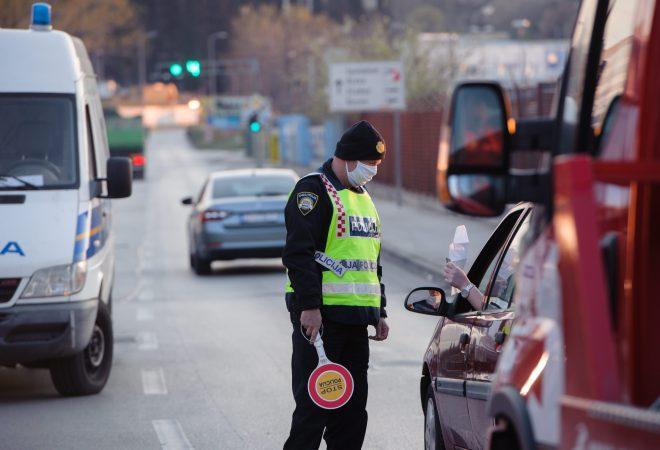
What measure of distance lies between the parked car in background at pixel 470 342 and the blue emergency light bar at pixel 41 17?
5.82 meters

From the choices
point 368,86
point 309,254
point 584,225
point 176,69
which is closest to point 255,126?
point 176,69

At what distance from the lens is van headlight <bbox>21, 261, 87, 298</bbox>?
10.1 m

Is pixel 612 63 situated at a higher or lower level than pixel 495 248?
higher

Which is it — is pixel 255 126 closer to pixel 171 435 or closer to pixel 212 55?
pixel 171 435

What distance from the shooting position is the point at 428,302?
669 cm

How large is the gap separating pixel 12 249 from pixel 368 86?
28455 mm

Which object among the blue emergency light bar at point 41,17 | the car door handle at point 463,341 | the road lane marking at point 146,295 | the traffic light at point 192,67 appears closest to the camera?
the car door handle at point 463,341

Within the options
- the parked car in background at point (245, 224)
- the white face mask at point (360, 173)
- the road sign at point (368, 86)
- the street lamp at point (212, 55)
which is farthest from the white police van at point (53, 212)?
the street lamp at point (212, 55)

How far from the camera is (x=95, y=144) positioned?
37.9 feet

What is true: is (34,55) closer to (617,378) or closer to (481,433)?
(481,433)

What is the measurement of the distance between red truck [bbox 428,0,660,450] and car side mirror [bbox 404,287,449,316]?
2.07 meters

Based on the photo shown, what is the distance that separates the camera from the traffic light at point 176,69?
1775 inches

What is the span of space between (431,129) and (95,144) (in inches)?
1064

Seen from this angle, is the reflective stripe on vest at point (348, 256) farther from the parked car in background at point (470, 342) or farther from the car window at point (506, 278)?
the car window at point (506, 278)
